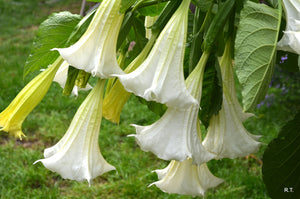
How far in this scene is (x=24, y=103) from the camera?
0.67m

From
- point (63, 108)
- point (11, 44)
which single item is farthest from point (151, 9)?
point (11, 44)

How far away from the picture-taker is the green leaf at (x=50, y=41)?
816mm

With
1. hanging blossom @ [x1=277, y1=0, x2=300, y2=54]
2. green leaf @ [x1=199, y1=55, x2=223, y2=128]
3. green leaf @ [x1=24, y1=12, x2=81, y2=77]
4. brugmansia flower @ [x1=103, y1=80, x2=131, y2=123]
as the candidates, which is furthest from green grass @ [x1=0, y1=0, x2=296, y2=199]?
hanging blossom @ [x1=277, y1=0, x2=300, y2=54]

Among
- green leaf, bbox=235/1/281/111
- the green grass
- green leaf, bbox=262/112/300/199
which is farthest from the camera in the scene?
the green grass

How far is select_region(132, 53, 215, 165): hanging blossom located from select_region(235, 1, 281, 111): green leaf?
95mm

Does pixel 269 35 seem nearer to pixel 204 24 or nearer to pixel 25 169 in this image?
pixel 204 24

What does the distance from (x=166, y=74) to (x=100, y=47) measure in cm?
12

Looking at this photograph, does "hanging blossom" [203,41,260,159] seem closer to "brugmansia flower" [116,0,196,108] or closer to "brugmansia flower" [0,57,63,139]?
"brugmansia flower" [116,0,196,108]

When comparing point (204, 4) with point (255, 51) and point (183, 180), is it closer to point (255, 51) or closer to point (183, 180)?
point (255, 51)

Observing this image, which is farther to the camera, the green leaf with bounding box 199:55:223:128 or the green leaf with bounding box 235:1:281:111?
the green leaf with bounding box 199:55:223:128

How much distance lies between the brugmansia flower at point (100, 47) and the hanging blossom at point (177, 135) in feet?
0.35

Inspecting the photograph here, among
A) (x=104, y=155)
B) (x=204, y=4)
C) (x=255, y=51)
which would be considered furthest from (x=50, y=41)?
(x=104, y=155)

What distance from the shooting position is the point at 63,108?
2.89 m

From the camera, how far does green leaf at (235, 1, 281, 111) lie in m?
0.54
